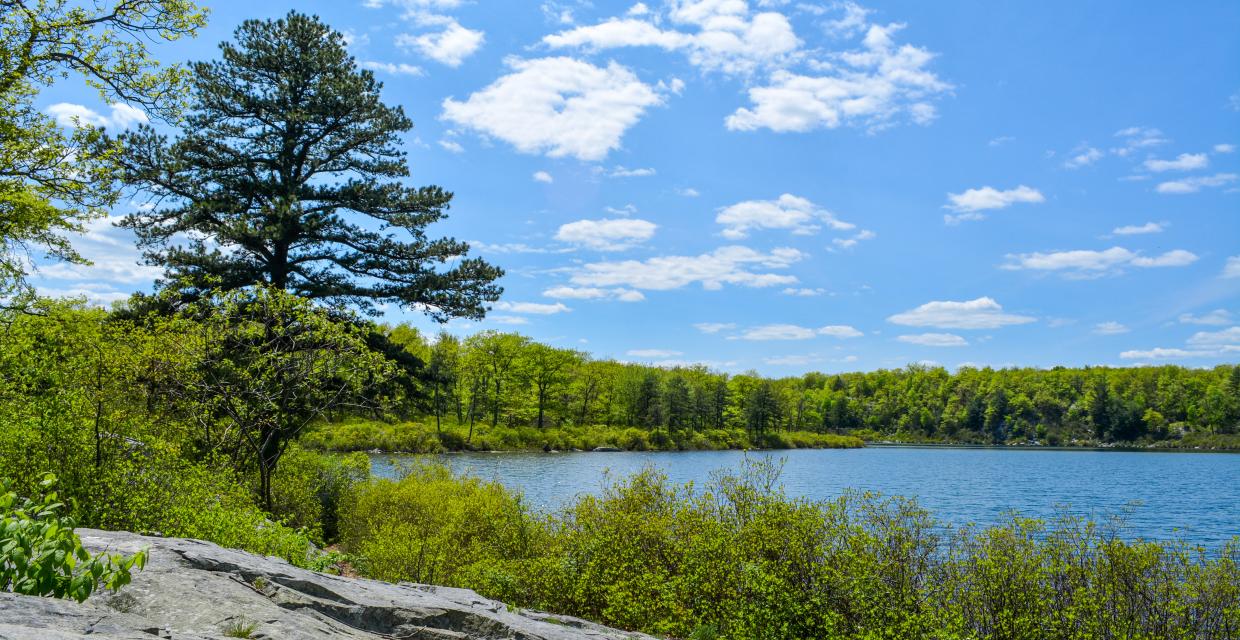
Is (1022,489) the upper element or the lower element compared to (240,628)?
lower

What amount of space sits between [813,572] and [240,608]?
8.58 meters

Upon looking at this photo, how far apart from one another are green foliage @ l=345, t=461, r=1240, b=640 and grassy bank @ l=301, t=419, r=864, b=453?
79.7ft

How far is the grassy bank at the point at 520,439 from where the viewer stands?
2290 inches

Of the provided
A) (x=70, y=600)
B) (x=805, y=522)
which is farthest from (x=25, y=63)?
(x=805, y=522)

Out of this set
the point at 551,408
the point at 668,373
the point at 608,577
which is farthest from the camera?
the point at 668,373

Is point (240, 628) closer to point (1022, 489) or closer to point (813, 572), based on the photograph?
point (813, 572)

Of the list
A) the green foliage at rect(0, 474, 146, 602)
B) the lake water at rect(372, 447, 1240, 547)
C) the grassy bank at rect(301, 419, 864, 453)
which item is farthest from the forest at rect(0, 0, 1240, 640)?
the grassy bank at rect(301, 419, 864, 453)

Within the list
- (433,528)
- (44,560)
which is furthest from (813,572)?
(44,560)

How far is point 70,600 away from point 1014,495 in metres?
42.1

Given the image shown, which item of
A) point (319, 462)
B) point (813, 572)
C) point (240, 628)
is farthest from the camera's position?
point (319, 462)

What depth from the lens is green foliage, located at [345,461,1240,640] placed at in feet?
33.3

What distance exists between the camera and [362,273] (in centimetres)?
2136

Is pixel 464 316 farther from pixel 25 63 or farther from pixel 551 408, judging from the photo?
pixel 551 408

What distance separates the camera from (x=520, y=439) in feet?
239
